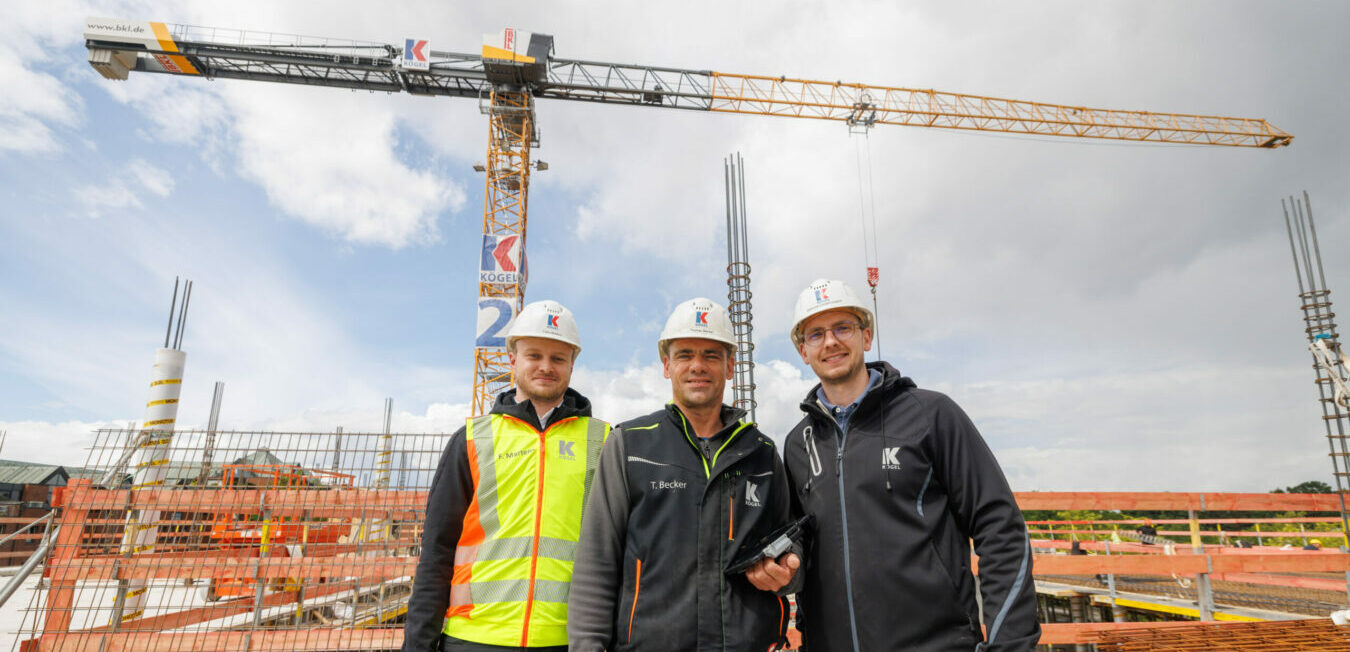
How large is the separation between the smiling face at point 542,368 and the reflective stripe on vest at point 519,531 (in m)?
0.15

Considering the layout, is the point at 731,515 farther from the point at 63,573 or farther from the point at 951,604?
the point at 63,573

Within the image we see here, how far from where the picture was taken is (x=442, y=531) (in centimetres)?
257

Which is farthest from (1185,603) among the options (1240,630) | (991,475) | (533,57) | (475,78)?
(475,78)

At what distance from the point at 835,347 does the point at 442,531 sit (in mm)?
1864

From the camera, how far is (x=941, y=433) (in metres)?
2.40

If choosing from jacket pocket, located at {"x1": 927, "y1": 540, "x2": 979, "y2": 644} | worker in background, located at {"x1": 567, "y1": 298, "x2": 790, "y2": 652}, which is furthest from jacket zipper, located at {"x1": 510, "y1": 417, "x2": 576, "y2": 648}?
jacket pocket, located at {"x1": 927, "y1": 540, "x2": 979, "y2": 644}

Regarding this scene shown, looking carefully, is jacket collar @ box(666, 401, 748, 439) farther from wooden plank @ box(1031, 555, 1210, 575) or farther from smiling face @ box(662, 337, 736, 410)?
wooden plank @ box(1031, 555, 1210, 575)

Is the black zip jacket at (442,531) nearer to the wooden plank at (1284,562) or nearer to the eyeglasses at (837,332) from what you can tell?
the eyeglasses at (837,332)

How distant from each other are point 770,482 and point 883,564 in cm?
51

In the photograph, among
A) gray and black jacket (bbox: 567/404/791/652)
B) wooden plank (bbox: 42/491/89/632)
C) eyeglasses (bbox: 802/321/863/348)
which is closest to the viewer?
gray and black jacket (bbox: 567/404/791/652)

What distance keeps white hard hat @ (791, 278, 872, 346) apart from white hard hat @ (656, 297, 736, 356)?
0.35 metres

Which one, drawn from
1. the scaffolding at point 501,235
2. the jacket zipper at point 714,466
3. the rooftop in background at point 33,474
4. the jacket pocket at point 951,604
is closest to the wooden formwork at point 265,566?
the jacket pocket at point 951,604

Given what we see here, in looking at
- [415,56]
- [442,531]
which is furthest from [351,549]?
[415,56]

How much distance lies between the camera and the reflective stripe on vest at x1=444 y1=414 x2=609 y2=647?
2.46 meters
